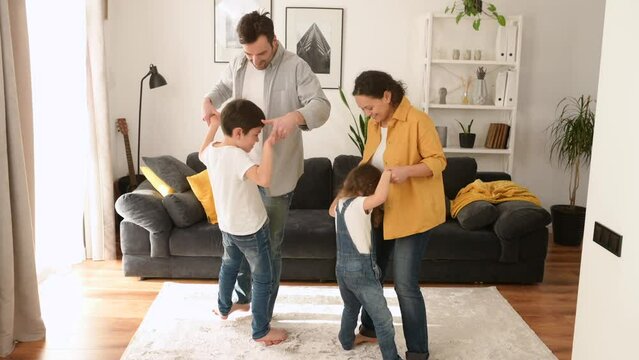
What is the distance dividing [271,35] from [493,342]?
186 cm

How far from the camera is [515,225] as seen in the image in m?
3.68

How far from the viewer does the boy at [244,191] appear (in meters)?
2.52

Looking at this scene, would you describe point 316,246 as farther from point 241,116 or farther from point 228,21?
point 228,21

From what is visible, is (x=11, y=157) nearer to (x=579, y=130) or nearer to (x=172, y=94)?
(x=172, y=94)

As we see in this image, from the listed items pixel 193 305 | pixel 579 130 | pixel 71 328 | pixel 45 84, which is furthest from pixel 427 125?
pixel 579 130

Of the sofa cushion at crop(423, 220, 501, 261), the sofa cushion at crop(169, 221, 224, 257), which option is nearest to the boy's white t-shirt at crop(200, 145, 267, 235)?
the sofa cushion at crop(169, 221, 224, 257)

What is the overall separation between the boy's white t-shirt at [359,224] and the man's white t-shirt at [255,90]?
1.67 feet

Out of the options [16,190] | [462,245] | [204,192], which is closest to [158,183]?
[204,192]

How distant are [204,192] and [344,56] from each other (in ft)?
5.67

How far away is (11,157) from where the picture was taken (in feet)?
8.63

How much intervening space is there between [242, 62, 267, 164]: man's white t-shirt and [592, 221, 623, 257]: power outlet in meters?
1.48

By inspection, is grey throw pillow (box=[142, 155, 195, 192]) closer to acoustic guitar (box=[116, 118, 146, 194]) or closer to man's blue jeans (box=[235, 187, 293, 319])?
acoustic guitar (box=[116, 118, 146, 194])

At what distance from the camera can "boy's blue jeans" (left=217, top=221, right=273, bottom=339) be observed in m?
2.70

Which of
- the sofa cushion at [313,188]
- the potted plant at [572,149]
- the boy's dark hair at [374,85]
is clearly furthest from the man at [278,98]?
the potted plant at [572,149]
